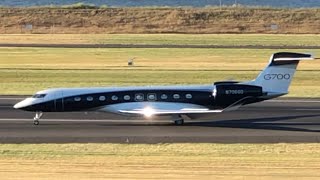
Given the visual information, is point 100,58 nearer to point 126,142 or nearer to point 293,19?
point 126,142

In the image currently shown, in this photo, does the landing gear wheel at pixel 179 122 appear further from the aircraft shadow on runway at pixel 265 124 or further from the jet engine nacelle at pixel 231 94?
the jet engine nacelle at pixel 231 94

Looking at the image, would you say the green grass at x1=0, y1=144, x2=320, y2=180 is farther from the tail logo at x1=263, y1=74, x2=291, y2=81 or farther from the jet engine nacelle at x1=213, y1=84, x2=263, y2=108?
the tail logo at x1=263, y1=74, x2=291, y2=81

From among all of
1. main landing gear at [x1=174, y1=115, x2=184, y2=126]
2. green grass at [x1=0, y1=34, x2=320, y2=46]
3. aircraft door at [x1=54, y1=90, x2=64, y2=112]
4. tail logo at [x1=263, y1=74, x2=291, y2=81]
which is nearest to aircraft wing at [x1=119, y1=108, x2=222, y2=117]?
main landing gear at [x1=174, y1=115, x2=184, y2=126]

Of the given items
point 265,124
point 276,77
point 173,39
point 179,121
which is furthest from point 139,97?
point 173,39

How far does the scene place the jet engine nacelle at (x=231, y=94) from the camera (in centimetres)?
3725

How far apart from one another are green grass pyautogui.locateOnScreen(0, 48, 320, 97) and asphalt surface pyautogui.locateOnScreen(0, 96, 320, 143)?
34.9 ft

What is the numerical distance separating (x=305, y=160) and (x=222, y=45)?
64298 mm

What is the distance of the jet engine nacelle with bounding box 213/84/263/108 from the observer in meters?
37.2

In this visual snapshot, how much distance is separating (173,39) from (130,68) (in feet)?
108

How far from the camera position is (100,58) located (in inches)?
2982

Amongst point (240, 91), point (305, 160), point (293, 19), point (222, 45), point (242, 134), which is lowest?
point (305, 160)

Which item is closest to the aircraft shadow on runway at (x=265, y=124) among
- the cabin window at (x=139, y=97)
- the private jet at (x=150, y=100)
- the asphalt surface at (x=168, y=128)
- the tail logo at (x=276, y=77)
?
the asphalt surface at (x=168, y=128)

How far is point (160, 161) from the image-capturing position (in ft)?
84.9

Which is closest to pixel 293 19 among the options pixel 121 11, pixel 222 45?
pixel 121 11
